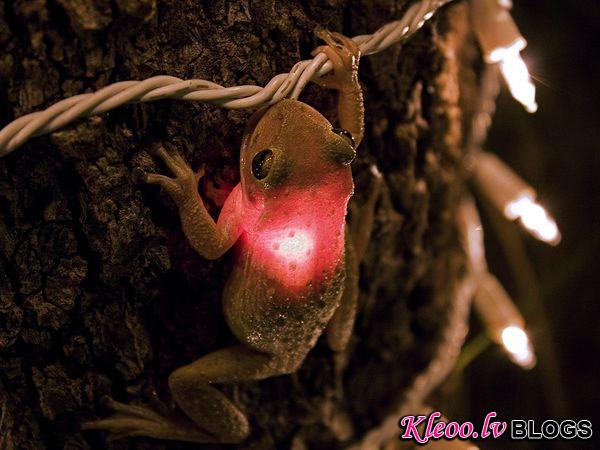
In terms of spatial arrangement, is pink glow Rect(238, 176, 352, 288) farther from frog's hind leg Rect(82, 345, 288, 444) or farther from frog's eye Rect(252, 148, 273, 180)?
frog's hind leg Rect(82, 345, 288, 444)

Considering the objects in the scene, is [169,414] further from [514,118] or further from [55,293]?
[514,118]

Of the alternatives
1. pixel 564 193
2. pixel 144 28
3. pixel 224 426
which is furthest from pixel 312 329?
pixel 564 193

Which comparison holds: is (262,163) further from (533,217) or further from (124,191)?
(533,217)

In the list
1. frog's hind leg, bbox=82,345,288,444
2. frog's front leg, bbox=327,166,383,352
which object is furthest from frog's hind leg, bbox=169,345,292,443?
frog's front leg, bbox=327,166,383,352

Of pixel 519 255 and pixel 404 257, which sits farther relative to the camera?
pixel 519 255

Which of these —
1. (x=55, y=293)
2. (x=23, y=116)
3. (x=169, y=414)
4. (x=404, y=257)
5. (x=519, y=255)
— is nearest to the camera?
(x=23, y=116)

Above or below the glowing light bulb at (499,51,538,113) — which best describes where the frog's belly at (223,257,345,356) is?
below

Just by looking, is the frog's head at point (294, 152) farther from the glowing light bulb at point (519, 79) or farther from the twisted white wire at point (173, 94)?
the glowing light bulb at point (519, 79)
